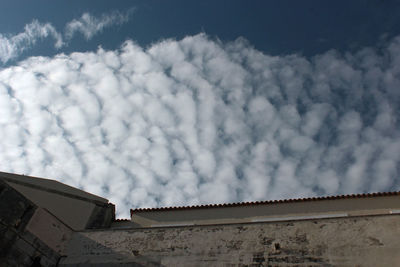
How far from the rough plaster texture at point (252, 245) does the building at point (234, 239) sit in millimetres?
29

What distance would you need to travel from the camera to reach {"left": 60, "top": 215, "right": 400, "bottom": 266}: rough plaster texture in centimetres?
1175

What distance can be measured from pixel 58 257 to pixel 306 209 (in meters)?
10.4

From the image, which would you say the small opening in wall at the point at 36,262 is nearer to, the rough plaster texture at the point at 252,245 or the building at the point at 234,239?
the building at the point at 234,239

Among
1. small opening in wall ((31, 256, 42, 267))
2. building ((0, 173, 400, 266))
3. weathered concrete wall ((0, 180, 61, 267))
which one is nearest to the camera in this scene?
weathered concrete wall ((0, 180, 61, 267))

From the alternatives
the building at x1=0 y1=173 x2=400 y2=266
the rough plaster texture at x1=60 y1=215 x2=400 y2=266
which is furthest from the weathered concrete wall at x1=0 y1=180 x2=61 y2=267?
the rough plaster texture at x1=60 y1=215 x2=400 y2=266

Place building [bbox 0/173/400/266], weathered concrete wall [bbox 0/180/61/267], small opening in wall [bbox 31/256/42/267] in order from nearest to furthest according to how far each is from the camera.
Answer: weathered concrete wall [bbox 0/180/61/267], building [bbox 0/173/400/266], small opening in wall [bbox 31/256/42/267]

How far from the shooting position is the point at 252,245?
12789 millimetres

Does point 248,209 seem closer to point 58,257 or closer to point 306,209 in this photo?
point 306,209

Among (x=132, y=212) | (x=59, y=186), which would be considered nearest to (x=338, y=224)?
(x=132, y=212)

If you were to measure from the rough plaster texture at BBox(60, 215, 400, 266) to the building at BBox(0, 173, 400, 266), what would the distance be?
0.03 metres

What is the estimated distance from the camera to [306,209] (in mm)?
16125

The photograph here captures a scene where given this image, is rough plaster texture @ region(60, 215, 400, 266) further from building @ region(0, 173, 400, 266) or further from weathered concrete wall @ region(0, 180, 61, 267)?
weathered concrete wall @ region(0, 180, 61, 267)

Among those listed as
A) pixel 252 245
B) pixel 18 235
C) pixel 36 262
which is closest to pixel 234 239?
pixel 252 245

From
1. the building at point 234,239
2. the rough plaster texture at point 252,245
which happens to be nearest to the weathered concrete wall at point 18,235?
the building at point 234,239
